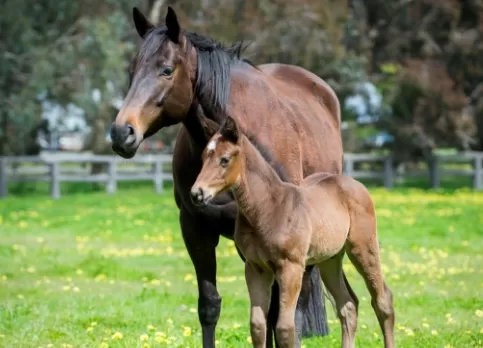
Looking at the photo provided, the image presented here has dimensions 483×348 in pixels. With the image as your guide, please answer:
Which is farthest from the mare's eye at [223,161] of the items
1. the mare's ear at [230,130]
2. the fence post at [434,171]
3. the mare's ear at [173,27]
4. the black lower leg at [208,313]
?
the fence post at [434,171]

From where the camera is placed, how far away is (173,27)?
18.7 ft

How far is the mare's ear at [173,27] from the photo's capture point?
5625 millimetres

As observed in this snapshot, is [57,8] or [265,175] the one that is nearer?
[265,175]

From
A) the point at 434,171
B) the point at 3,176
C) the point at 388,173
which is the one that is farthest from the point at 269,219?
the point at 434,171

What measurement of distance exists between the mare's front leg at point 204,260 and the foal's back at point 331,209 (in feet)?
2.52

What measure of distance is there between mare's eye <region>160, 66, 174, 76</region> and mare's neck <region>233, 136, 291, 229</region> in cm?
69

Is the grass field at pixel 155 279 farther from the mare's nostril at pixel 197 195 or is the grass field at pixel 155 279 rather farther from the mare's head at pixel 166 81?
the mare's nostril at pixel 197 195

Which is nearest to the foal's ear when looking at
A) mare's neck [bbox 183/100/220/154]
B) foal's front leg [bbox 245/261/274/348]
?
mare's neck [bbox 183/100/220/154]

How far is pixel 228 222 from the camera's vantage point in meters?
6.08

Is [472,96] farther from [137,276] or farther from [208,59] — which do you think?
[208,59]

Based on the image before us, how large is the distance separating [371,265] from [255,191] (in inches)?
46.5

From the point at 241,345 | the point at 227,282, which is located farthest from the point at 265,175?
the point at 227,282

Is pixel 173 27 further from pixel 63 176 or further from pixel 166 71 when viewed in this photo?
pixel 63 176

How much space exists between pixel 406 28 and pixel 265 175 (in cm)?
3007
